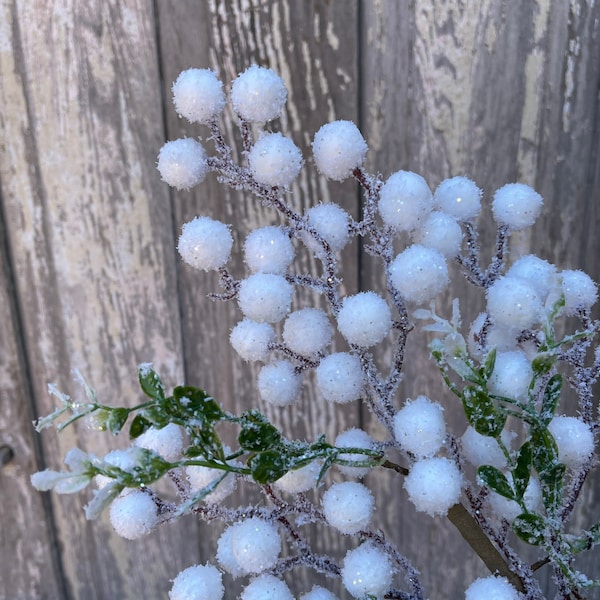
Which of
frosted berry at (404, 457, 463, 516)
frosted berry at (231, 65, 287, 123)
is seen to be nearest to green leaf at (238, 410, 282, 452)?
frosted berry at (404, 457, 463, 516)

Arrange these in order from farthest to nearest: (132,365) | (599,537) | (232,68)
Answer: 1. (132,365)
2. (232,68)
3. (599,537)

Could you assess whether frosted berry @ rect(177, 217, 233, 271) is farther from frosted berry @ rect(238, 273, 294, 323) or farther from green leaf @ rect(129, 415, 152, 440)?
green leaf @ rect(129, 415, 152, 440)

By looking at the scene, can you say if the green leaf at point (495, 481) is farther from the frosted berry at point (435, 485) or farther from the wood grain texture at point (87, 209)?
the wood grain texture at point (87, 209)

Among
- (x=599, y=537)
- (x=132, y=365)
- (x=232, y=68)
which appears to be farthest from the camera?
(x=132, y=365)

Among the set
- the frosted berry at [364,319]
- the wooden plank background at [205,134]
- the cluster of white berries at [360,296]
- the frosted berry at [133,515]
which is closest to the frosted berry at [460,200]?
the cluster of white berries at [360,296]

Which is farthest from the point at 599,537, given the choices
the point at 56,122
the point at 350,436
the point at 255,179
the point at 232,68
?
the point at 56,122

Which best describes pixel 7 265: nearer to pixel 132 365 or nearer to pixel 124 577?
pixel 132 365

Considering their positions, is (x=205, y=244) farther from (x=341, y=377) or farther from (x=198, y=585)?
(x=198, y=585)
